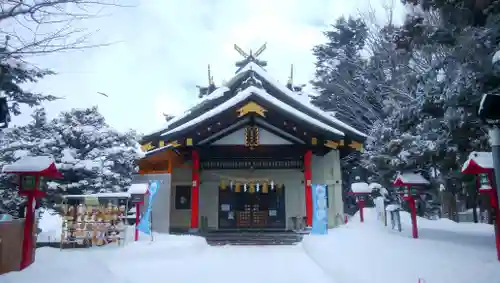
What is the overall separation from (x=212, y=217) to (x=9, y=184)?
8699mm

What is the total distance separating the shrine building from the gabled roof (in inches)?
2.2

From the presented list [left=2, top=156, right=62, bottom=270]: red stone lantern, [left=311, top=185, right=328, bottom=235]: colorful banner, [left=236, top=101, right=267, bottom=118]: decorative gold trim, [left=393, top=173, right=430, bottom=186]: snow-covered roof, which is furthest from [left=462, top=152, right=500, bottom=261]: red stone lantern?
[left=2, top=156, right=62, bottom=270]: red stone lantern

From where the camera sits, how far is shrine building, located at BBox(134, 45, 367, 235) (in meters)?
15.0

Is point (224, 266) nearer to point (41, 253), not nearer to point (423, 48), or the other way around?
point (41, 253)

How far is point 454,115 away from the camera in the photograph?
812 centimetres

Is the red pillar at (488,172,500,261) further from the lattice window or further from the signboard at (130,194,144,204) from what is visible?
the signboard at (130,194,144,204)

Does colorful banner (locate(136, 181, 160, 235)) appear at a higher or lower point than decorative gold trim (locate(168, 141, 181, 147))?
lower

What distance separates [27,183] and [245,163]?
9.51 m

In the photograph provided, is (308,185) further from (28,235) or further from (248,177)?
(28,235)

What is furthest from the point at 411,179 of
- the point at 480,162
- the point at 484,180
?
Result: the point at 480,162

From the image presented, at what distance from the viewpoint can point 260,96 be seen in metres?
15.0

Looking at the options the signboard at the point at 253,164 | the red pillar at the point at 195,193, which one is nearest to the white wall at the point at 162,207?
the red pillar at the point at 195,193

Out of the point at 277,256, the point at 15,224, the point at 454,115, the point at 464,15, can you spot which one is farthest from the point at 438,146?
the point at 15,224

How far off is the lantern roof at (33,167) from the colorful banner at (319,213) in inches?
338
